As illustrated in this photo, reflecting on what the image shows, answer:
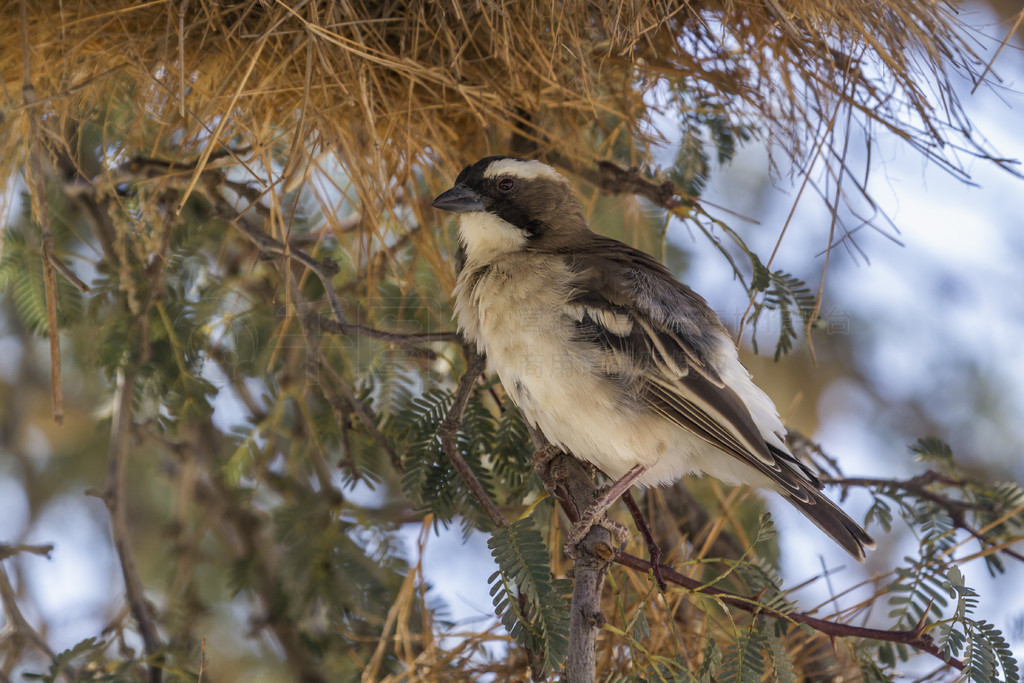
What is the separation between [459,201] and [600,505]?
3.63 feet

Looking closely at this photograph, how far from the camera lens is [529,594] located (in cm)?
228

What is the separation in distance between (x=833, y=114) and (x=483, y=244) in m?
1.24

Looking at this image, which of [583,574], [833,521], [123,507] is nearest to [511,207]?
[583,574]

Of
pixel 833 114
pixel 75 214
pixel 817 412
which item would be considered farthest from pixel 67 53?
pixel 817 412

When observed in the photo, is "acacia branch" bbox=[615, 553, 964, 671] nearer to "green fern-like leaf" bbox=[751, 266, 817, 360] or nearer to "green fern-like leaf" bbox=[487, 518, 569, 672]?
"green fern-like leaf" bbox=[487, 518, 569, 672]

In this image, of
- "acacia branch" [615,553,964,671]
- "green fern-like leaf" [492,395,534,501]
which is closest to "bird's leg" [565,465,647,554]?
"acacia branch" [615,553,964,671]

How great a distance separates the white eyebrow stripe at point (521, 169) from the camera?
9.66 feet

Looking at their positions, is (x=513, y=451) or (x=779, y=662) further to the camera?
(x=513, y=451)

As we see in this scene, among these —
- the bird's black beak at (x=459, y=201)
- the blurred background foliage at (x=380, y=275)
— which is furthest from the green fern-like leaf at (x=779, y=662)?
the bird's black beak at (x=459, y=201)

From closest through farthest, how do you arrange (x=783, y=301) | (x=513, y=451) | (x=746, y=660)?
(x=746, y=660), (x=783, y=301), (x=513, y=451)

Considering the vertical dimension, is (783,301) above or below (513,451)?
above

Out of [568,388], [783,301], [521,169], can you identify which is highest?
[521,169]

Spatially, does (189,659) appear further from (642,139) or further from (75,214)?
(642,139)

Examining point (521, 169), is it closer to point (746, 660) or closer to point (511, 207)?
point (511, 207)
